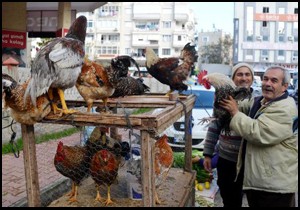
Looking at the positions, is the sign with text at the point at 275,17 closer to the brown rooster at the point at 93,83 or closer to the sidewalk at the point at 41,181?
the sidewalk at the point at 41,181

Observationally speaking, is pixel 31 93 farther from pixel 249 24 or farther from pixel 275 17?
pixel 275 17

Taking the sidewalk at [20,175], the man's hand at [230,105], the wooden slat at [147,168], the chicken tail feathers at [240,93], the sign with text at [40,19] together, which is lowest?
the sidewalk at [20,175]

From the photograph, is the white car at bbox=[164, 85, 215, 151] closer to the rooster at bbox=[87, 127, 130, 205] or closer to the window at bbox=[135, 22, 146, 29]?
the rooster at bbox=[87, 127, 130, 205]

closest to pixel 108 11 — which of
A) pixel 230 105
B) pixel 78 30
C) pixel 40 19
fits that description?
pixel 40 19

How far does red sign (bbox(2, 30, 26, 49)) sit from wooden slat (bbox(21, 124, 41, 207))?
806 centimetres

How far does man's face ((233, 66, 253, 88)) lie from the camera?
9.78 feet

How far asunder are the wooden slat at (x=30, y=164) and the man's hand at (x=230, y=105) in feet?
4.42

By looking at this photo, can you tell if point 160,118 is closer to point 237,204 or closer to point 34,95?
point 34,95

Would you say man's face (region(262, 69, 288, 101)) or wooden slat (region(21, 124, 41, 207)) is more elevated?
man's face (region(262, 69, 288, 101))

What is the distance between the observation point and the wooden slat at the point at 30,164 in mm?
2021

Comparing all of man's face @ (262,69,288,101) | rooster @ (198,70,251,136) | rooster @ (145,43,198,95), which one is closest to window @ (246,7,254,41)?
rooster @ (145,43,198,95)

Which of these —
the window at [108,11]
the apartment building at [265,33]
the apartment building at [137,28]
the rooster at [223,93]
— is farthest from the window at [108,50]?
the rooster at [223,93]

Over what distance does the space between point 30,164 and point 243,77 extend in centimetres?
199

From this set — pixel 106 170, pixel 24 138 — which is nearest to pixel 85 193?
Answer: pixel 106 170
